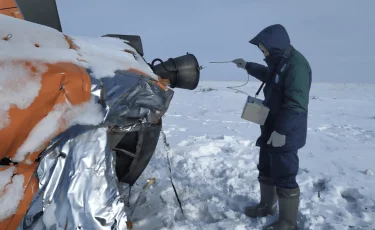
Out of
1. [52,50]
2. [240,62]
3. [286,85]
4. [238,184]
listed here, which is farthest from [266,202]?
[52,50]

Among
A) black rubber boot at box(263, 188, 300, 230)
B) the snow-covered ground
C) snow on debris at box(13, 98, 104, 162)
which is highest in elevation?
snow on debris at box(13, 98, 104, 162)

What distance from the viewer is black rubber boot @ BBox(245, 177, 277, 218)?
9.75 ft

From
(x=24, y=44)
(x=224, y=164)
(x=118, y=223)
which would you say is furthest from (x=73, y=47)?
(x=224, y=164)

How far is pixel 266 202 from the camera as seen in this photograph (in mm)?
3029

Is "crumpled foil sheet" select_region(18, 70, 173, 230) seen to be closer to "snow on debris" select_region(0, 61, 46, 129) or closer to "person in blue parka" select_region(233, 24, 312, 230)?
"snow on debris" select_region(0, 61, 46, 129)

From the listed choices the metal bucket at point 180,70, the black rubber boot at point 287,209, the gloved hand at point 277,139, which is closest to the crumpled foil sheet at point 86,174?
the metal bucket at point 180,70

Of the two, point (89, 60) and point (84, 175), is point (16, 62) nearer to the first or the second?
point (89, 60)

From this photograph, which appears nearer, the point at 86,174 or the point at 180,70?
the point at 86,174

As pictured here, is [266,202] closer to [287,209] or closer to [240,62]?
[287,209]

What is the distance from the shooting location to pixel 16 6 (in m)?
2.86

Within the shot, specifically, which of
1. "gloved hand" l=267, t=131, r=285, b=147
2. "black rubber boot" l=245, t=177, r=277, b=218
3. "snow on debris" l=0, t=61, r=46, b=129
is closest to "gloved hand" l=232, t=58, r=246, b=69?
"gloved hand" l=267, t=131, r=285, b=147

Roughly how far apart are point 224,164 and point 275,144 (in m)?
1.84

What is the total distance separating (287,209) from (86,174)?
175 cm

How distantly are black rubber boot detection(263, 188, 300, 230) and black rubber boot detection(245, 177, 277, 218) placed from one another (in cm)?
33
